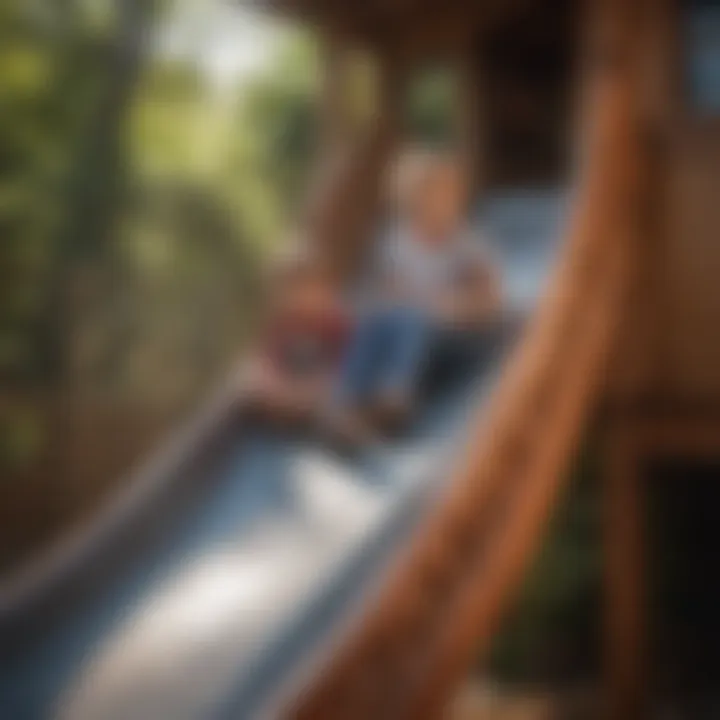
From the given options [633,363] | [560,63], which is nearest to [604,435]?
[633,363]

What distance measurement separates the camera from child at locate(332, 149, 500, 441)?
102 cm

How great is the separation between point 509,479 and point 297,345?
0.19 m

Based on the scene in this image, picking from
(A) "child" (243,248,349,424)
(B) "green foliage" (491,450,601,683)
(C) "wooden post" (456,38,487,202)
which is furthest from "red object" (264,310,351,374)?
(B) "green foliage" (491,450,601,683)

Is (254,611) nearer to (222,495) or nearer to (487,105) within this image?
(222,495)

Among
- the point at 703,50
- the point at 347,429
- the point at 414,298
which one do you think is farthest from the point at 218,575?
the point at 703,50

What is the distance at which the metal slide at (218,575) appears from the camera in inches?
30.4

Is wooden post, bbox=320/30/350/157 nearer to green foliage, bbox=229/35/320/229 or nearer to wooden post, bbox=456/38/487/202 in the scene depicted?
green foliage, bbox=229/35/320/229

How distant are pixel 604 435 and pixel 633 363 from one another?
0.33 feet

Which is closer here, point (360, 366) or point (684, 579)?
point (360, 366)

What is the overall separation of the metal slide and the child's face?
13 cm

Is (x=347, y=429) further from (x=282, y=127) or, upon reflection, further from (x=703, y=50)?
(x=703, y=50)

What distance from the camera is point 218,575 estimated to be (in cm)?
89

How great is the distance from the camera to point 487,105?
1299mm

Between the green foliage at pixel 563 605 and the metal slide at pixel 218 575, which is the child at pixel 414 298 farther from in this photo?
the green foliage at pixel 563 605
